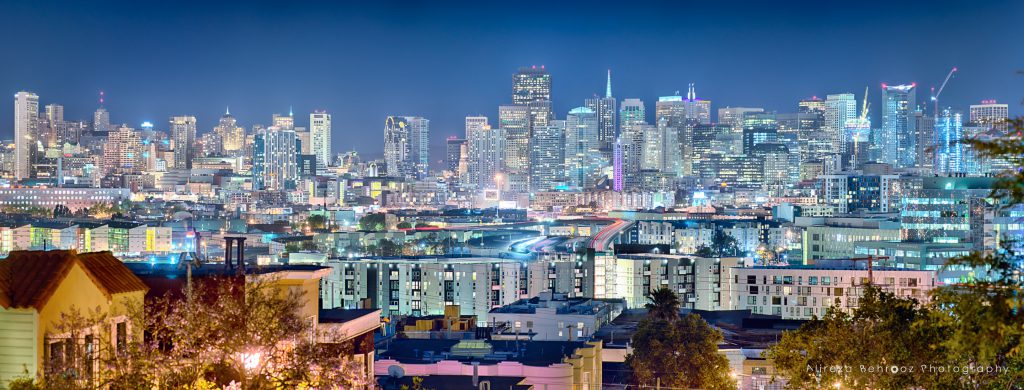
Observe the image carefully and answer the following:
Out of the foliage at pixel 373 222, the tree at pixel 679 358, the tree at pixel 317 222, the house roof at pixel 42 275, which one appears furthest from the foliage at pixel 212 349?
the tree at pixel 317 222

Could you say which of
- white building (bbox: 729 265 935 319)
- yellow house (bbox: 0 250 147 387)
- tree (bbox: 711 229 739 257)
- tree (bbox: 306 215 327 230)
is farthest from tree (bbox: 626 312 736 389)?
tree (bbox: 306 215 327 230)

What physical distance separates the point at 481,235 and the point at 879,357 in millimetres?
106033

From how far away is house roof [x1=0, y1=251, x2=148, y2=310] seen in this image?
12.2 metres

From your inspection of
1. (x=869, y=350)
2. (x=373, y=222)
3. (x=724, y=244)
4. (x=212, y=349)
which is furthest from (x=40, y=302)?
(x=373, y=222)

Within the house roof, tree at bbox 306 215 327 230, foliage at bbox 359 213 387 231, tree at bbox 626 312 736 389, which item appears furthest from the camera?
tree at bbox 306 215 327 230

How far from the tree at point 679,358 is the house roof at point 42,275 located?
22849 mm

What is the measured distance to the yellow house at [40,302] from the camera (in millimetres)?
12242

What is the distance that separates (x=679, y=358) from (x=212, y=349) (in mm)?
24459

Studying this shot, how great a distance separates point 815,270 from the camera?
6869 cm

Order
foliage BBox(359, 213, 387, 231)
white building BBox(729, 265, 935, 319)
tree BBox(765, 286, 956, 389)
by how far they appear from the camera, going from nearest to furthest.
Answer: tree BBox(765, 286, 956, 389) < white building BBox(729, 265, 935, 319) < foliage BBox(359, 213, 387, 231)

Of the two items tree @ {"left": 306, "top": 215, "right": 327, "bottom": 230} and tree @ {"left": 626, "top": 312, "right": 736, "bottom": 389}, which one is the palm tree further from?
tree @ {"left": 306, "top": 215, "right": 327, "bottom": 230}

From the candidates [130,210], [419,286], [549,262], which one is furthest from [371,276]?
[130,210]

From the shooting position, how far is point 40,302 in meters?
12.2

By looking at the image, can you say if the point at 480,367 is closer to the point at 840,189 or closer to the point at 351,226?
the point at 351,226
